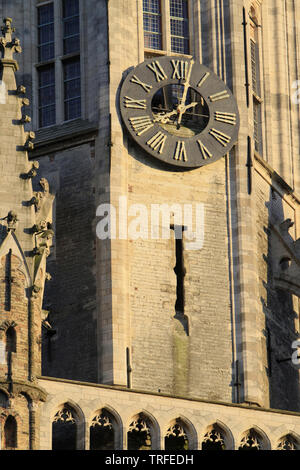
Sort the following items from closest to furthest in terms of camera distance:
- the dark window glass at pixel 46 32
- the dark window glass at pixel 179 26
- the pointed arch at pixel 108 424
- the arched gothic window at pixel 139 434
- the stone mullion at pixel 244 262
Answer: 1. the pointed arch at pixel 108 424
2. the arched gothic window at pixel 139 434
3. the stone mullion at pixel 244 262
4. the dark window glass at pixel 179 26
5. the dark window glass at pixel 46 32

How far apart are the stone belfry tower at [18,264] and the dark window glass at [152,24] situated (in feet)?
19.6

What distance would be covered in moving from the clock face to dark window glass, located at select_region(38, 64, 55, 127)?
9.63ft

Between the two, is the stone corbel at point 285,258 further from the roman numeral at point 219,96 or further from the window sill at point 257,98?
the roman numeral at point 219,96

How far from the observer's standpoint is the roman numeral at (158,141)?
276ft

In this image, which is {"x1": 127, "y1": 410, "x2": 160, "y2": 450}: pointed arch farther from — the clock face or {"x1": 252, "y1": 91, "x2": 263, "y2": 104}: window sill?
{"x1": 252, "y1": 91, "x2": 263, "y2": 104}: window sill

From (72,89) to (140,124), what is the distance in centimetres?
296

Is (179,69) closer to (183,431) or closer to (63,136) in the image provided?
(63,136)

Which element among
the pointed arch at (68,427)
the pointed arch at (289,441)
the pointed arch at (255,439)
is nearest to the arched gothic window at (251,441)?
the pointed arch at (255,439)

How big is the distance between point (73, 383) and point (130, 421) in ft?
5.89

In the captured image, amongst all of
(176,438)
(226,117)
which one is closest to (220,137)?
(226,117)

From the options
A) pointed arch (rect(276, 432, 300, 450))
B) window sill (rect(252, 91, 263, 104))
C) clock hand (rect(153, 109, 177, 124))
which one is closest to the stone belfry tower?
clock hand (rect(153, 109, 177, 124))

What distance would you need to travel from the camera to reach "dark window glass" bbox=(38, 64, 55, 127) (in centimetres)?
8638

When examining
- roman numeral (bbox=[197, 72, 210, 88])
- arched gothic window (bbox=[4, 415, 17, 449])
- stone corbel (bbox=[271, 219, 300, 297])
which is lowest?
arched gothic window (bbox=[4, 415, 17, 449])

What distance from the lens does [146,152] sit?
3312 inches
